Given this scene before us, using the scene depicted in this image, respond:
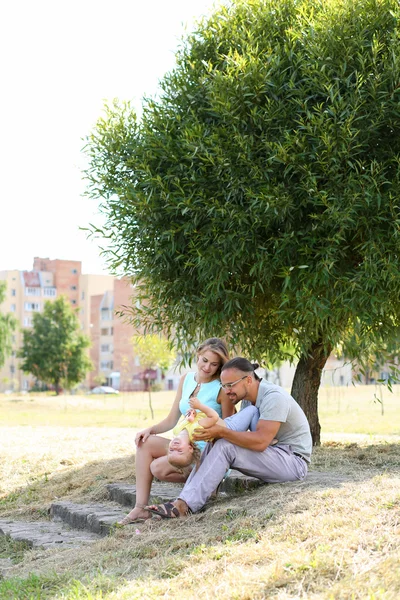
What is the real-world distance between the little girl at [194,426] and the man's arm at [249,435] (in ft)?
0.19

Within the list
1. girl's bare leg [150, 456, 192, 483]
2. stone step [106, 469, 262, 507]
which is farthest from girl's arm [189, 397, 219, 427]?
stone step [106, 469, 262, 507]

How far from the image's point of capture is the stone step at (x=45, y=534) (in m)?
7.47

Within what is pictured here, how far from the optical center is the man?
6777mm

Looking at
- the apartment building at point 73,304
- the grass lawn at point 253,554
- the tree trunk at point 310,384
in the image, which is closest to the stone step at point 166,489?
the grass lawn at point 253,554

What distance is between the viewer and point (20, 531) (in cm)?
834

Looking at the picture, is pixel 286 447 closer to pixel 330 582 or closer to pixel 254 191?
pixel 330 582

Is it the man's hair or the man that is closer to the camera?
the man

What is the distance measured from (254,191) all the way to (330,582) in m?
6.25

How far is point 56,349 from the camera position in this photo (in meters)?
68.1

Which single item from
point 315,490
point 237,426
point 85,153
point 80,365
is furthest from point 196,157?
point 80,365

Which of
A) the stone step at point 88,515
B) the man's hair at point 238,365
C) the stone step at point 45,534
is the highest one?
the man's hair at point 238,365

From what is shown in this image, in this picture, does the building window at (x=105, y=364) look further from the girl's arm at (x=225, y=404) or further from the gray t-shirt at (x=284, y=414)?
the gray t-shirt at (x=284, y=414)

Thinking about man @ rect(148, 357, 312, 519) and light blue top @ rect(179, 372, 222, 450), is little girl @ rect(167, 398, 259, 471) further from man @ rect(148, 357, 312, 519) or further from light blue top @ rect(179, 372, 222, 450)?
light blue top @ rect(179, 372, 222, 450)

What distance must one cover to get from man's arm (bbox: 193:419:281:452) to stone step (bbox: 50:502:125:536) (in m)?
1.43
